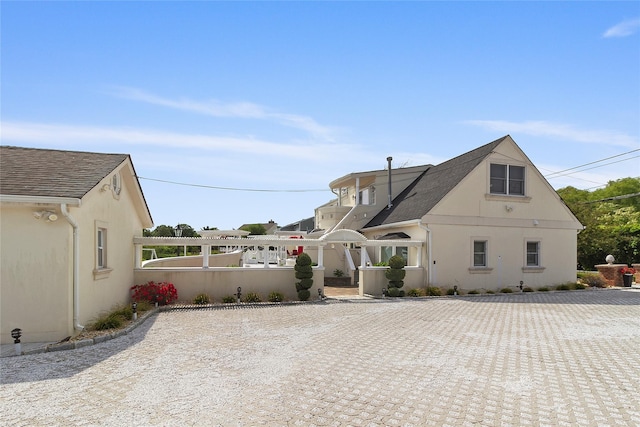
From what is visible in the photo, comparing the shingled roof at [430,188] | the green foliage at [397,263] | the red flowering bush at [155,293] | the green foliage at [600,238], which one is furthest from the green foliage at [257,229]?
the red flowering bush at [155,293]

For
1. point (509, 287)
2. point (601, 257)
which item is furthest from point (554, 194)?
point (601, 257)

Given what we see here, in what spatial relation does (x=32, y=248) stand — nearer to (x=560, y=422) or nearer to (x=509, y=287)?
(x=560, y=422)

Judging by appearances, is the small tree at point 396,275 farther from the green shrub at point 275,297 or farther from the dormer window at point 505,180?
the dormer window at point 505,180

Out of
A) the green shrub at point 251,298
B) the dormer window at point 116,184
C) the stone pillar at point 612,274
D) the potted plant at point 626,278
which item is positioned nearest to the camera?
the dormer window at point 116,184

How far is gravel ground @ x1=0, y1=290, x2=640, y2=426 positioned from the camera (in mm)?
5879

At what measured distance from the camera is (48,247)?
10227 millimetres

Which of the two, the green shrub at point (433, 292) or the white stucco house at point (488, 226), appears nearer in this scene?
the green shrub at point (433, 292)

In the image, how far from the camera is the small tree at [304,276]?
56.4 feet

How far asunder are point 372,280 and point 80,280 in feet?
39.4

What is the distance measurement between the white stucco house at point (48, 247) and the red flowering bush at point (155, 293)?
2895 millimetres

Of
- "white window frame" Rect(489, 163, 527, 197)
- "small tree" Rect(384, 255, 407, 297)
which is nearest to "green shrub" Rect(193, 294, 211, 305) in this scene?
"small tree" Rect(384, 255, 407, 297)

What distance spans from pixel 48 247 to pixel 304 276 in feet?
30.5

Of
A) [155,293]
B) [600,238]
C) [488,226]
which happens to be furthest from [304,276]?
[600,238]

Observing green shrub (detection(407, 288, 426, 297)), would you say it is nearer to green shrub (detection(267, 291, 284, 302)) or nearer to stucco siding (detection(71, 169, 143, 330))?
green shrub (detection(267, 291, 284, 302))
